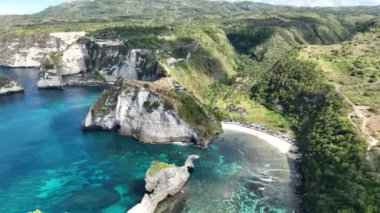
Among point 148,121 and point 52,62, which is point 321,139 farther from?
point 52,62

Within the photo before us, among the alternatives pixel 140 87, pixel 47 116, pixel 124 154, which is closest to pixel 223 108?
pixel 140 87

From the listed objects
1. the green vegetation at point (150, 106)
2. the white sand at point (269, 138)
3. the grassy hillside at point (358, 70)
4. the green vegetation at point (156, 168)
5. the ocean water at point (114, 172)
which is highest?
the grassy hillside at point (358, 70)

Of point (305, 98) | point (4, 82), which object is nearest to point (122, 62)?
point (4, 82)

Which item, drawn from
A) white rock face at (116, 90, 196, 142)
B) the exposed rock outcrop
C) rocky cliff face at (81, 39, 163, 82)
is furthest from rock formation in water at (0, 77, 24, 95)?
white rock face at (116, 90, 196, 142)

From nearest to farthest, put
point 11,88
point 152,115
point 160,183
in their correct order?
point 160,183 < point 152,115 < point 11,88

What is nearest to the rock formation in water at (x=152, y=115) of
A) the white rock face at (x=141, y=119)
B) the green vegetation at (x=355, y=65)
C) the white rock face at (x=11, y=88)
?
the white rock face at (x=141, y=119)

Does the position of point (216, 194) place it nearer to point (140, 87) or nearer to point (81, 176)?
point (81, 176)

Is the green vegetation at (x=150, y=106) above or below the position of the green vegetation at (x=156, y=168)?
above

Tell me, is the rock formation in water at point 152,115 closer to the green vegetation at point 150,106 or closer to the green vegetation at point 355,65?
the green vegetation at point 150,106
